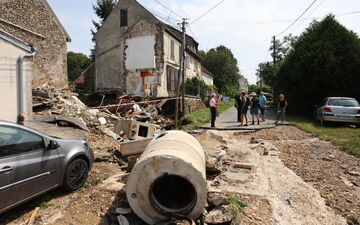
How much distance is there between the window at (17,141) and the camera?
373 cm

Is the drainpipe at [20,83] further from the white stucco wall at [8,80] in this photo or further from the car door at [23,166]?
the car door at [23,166]

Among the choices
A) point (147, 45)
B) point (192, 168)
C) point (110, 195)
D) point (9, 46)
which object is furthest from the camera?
point (147, 45)

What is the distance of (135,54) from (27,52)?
12.9 metres

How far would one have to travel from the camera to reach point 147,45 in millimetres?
21266

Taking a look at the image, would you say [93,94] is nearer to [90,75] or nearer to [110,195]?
[90,75]

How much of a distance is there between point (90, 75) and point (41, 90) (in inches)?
520

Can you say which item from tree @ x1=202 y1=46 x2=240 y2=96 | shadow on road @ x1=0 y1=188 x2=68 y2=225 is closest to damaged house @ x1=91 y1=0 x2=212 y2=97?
shadow on road @ x1=0 y1=188 x2=68 y2=225

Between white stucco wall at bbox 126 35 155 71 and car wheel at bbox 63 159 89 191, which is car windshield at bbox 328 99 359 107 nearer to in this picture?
car wheel at bbox 63 159 89 191

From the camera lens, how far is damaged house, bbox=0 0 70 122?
8.63 meters

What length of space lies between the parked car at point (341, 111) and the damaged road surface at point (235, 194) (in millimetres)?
5776

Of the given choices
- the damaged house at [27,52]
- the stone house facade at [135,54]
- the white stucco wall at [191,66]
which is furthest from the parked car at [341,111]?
the white stucco wall at [191,66]

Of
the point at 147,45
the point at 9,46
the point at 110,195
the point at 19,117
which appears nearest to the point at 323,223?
the point at 110,195

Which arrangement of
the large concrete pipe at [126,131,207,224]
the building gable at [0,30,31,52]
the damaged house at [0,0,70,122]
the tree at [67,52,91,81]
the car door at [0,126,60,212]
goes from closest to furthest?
the large concrete pipe at [126,131,207,224]
the car door at [0,126,60,212]
the building gable at [0,30,31,52]
the damaged house at [0,0,70,122]
the tree at [67,52,91,81]

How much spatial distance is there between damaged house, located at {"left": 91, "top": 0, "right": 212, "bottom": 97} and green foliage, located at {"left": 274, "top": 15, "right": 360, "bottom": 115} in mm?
10920
